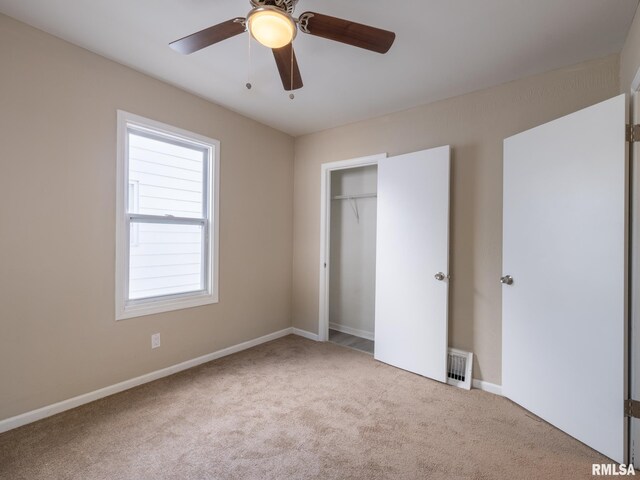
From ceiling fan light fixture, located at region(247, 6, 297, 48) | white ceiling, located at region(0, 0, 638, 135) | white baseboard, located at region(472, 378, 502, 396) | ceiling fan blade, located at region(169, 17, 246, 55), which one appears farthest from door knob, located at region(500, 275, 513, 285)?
ceiling fan blade, located at region(169, 17, 246, 55)

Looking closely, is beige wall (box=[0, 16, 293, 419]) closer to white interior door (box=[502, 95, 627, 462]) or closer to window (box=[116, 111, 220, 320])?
window (box=[116, 111, 220, 320])

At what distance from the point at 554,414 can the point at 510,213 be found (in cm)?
144

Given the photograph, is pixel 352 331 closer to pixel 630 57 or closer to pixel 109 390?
pixel 109 390

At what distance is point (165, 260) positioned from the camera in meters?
2.79

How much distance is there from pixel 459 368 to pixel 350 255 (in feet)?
6.60

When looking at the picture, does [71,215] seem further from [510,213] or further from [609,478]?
[609,478]

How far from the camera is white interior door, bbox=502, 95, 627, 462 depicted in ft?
5.74

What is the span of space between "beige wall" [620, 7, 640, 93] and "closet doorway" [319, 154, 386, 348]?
2.30m

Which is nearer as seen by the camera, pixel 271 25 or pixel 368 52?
pixel 271 25

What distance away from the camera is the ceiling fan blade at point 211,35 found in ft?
4.92

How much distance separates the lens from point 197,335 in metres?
2.98

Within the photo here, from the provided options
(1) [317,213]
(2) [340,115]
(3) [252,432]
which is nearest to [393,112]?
(2) [340,115]

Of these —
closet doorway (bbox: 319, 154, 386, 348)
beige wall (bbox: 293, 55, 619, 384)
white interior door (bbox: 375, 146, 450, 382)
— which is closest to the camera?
beige wall (bbox: 293, 55, 619, 384)

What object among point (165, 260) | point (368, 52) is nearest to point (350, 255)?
point (165, 260)
